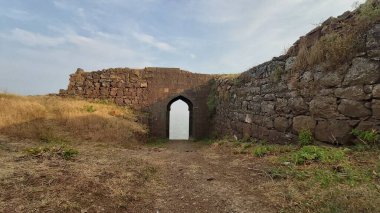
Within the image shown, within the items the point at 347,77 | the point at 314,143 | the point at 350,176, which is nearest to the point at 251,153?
the point at 314,143

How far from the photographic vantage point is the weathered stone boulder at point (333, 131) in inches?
189

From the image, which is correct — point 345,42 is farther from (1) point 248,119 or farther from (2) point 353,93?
(1) point 248,119

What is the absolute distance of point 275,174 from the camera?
4.09 meters

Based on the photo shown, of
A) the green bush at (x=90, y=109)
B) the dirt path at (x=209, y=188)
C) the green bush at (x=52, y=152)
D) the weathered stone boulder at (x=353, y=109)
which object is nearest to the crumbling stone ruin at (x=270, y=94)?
the weathered stone boulder at (x=353, y=109)

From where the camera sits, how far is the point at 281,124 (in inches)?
264

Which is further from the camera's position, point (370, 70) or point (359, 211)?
point (370, 70)

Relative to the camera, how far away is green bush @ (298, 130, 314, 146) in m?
5.55

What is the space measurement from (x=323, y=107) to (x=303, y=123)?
26.1 inches

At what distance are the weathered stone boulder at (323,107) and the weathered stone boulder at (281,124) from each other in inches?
36.7

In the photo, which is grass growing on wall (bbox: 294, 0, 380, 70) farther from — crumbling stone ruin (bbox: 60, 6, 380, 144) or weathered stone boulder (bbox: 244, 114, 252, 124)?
weathered stone boulder (bbox: 244, 114, 252, 124)

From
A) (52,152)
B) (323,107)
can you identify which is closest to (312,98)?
(323,107)

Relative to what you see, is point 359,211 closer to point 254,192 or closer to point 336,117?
point 254,192

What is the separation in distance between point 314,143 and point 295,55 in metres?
2.13

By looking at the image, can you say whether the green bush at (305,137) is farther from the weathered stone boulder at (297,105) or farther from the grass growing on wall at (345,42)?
the grass growing on wall at (345,42)
